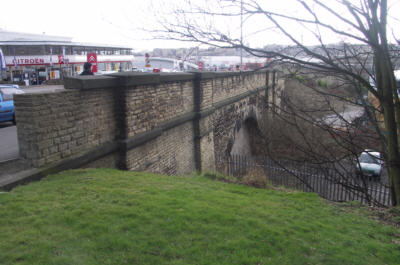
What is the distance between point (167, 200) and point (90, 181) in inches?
54.0

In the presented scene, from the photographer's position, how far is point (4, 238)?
3.48 metres

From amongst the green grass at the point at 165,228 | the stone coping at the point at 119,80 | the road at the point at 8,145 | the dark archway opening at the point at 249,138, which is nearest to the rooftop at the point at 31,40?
the dark archway opening at the point at 249,138

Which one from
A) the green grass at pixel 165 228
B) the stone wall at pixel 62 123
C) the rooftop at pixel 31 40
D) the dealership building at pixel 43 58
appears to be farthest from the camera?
the rooftop at pixel 31 40

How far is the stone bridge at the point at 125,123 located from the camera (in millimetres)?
5418

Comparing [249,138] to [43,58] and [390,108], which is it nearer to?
[390,108]

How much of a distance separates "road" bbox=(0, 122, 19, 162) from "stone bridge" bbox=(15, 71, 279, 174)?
1392 millimetres

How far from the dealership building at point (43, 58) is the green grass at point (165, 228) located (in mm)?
27376

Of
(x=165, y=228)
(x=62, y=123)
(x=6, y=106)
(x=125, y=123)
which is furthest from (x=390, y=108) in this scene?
(x=6, y=106)

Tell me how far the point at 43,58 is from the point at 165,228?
130 feet

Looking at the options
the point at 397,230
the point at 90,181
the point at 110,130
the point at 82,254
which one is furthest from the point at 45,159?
the point at 397,230

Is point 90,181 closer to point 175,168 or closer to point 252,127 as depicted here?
point 175,168

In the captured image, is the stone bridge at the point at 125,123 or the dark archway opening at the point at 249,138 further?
the dark archway opening at the point at 249,138

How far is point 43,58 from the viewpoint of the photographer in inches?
1510

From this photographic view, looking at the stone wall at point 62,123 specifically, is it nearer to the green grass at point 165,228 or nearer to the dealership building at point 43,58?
the green grass at point 165,228
